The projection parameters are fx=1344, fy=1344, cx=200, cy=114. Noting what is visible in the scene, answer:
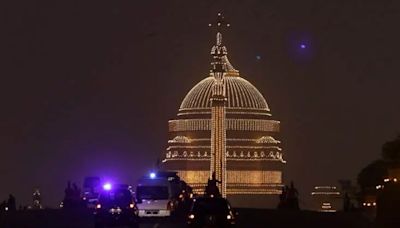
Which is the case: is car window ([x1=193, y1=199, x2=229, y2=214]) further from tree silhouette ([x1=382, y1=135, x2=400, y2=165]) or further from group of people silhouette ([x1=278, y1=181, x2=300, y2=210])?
tree silhouette ([x1=382, y1=135, x2=400, y2=165])

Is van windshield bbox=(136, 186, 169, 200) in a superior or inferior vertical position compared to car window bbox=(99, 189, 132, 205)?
superior

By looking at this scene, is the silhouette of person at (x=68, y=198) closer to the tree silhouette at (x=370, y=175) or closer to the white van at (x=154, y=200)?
the white van at (x=154, y=200)

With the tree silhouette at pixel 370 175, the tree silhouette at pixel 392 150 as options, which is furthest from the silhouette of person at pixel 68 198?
the tree silhouette at pixel 370 175

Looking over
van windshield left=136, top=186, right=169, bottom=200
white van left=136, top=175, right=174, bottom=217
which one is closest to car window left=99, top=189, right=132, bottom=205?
white van left=136, top=175, right=174, bottom=217

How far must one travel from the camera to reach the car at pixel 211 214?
4778cm

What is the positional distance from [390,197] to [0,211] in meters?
21.5

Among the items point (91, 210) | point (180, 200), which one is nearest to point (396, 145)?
point (180, 200)

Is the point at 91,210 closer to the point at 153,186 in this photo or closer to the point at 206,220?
the point at 153,186

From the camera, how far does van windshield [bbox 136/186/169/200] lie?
75000 mm

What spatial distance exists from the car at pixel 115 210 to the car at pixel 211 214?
32.3 ft

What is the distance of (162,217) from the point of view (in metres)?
74.1

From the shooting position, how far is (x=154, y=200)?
74688 mm

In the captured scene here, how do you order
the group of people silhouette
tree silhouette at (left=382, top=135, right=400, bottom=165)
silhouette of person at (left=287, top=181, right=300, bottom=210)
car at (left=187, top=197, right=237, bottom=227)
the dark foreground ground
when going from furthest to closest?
tree silhouette at (left=382, top=135, right=400, bottom=165)
the group of people silhouette
silhouette of person at (left=287, top=181, right=300, bottom=210)
the dark foreground ground
car at (left=187, top=197, right=237, bottom=227)

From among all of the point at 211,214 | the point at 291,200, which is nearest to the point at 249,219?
the point at 291,200
